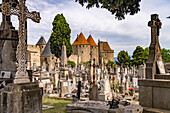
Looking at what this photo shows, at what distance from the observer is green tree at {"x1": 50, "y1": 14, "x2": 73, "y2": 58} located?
2767 cm

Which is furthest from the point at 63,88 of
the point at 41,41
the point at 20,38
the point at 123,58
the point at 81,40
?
the point at 81,40

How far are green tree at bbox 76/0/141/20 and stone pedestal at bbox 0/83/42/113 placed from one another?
5.13m

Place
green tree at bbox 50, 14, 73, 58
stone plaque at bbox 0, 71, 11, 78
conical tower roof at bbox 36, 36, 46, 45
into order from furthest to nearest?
conical tower roof at bbox 36, 36, 46, 45, green tree at bbox 50, 14, 73, 58, stone plaque at bbox 0, 71, 11, 78

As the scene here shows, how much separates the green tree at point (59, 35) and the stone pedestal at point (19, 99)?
24272mm

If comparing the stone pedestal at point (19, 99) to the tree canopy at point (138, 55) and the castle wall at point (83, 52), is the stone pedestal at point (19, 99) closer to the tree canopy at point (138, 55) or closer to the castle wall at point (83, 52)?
the tree canopy at point (138, 55)

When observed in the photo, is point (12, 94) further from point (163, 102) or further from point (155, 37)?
point (155, 37)

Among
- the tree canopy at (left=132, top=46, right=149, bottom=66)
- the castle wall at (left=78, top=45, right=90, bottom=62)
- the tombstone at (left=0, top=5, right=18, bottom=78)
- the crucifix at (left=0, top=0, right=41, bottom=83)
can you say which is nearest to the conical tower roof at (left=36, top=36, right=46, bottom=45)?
the castle wall at (left=78, top=45, right=90, bottom=62)

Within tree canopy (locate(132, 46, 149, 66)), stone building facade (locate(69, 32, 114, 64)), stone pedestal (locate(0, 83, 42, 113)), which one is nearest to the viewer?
stone pedestal (locate(0, 83, 42, 113))

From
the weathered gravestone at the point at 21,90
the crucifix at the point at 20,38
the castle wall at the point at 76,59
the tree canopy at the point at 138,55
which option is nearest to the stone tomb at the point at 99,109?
the weathered gravestone at the point at 21,90

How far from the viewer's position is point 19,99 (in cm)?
324

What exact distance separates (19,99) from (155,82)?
160 inches

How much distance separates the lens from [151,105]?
5.09 metres

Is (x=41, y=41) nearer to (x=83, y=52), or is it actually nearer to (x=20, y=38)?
(x=83, y=52)

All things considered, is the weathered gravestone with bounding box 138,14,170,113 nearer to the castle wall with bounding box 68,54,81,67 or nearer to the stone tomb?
the stone tomb
